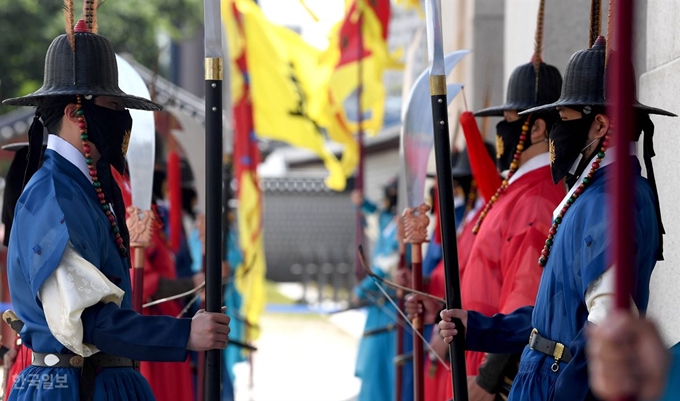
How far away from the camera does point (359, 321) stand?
599 inches

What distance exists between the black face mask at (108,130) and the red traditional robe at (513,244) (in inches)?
59.3

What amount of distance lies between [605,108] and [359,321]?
12123 millimetres

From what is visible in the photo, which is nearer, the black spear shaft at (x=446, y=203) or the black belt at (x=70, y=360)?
the black spear shaft at (x=446, y=203)

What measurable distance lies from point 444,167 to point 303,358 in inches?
347

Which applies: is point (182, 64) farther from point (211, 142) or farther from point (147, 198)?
point (211, 142)

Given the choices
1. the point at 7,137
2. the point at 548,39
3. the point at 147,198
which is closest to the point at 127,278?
the point at 147,198

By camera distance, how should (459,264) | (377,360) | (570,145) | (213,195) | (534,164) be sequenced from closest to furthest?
1. (213,195)
2. (570,145)
3. (534,164)
4. (459,264)
5. (377,360)

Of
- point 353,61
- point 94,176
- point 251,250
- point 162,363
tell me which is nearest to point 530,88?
point 94,176

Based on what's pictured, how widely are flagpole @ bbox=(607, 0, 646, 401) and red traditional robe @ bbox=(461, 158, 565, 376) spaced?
7.38 ft

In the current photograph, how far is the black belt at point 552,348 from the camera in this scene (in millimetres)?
3146

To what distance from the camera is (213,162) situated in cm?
287

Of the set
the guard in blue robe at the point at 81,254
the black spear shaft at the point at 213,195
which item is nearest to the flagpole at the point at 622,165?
the black spear shaft at the point at 213,195

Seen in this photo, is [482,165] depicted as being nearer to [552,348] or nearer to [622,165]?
[552,348]

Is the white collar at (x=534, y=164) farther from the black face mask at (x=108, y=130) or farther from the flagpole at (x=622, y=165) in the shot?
the flagpole at (x=622, y=165)
